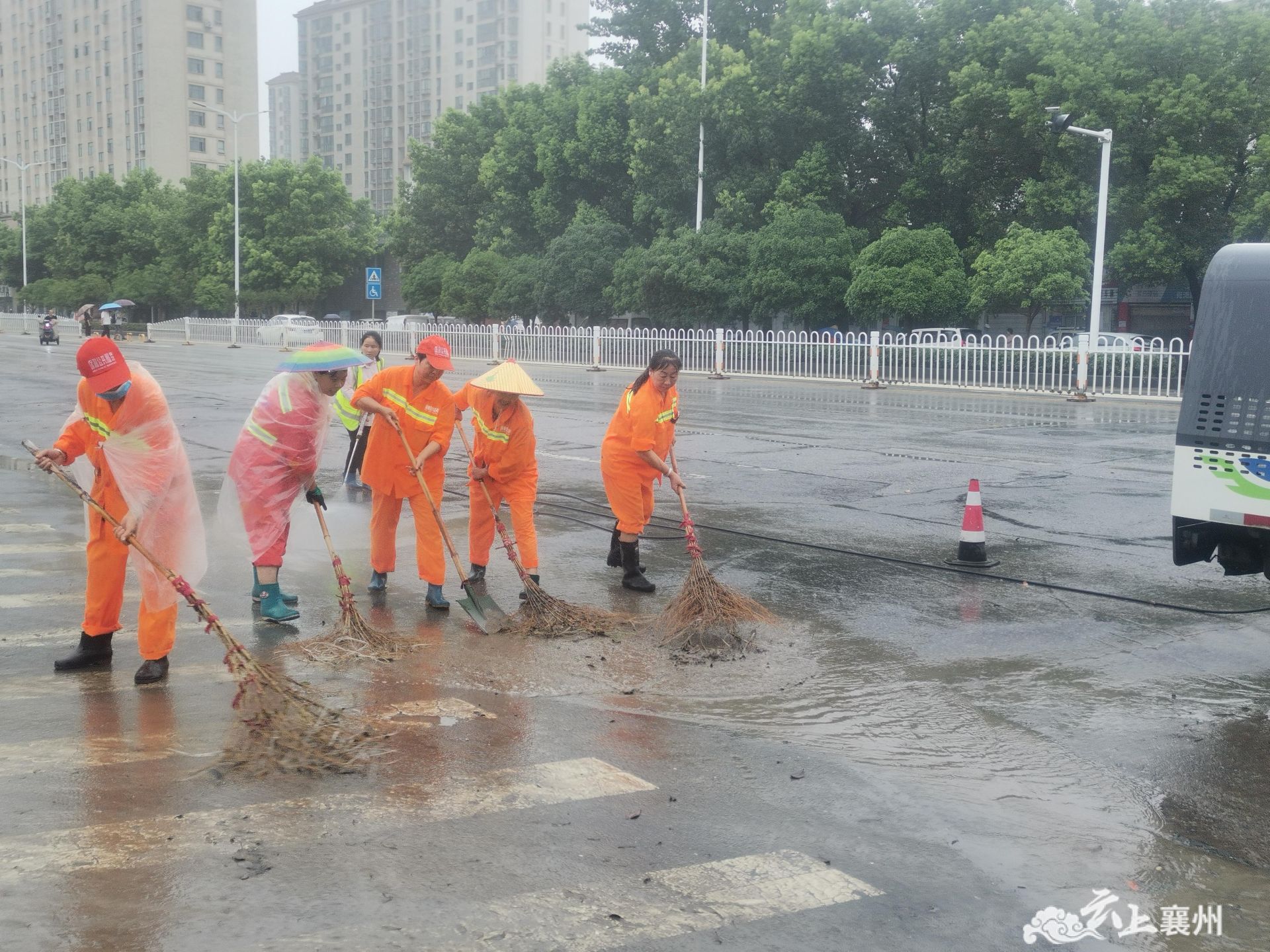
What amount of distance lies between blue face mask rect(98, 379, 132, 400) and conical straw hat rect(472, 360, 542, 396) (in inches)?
Result: 85.2

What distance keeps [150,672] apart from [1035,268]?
2672 cm

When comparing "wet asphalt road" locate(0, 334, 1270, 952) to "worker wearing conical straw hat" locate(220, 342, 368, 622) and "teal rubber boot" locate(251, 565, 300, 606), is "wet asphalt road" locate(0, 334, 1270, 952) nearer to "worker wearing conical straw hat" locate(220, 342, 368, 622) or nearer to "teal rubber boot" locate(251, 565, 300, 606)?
"teal rubber boot" locate(251, 565, 300, 606)

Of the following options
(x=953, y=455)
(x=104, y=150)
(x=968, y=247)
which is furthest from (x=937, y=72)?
(x=104, y=150)

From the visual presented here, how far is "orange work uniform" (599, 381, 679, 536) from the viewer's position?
802 cm

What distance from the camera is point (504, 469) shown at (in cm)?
781

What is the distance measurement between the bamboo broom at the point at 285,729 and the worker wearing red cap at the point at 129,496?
0.61 meters

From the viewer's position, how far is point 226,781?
4.63 metres

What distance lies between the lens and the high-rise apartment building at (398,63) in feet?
389

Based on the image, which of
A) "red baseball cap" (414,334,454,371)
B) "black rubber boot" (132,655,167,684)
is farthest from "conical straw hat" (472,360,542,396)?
"black rubber boot" (132,655,167,684)

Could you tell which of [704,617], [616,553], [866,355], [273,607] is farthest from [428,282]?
[704,617]

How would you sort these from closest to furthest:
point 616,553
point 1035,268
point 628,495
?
1. point 628,495
2. point 616,553
3. point 1035,268

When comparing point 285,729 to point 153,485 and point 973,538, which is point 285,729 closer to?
point 153,485
